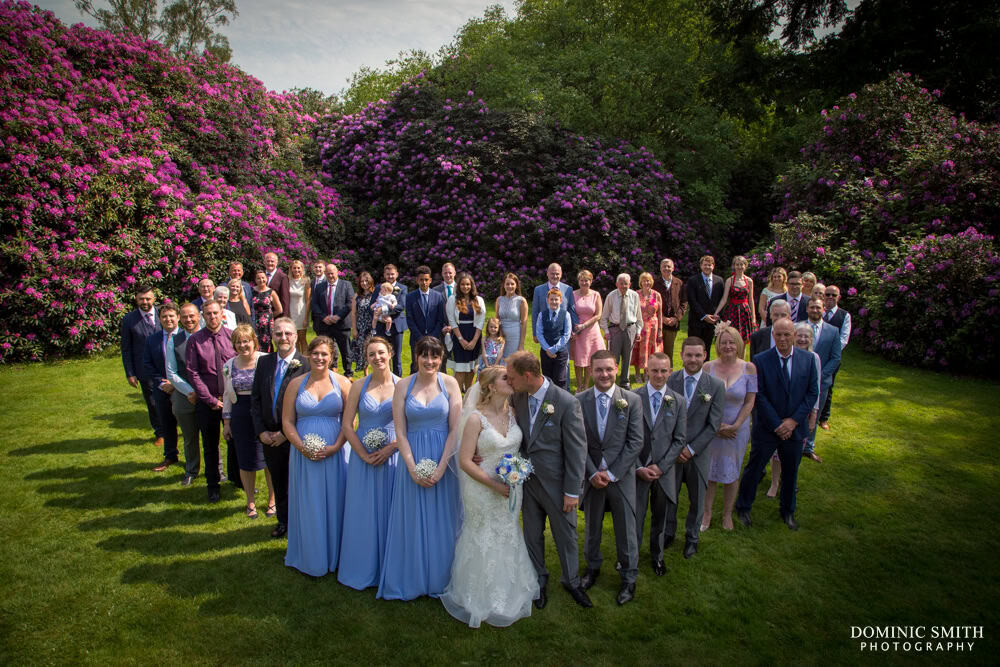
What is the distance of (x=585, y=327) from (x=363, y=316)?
362 cm

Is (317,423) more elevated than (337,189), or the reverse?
(337,189)

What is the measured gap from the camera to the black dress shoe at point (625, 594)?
4406mm

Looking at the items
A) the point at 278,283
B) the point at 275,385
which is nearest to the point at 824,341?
the point at 275,385

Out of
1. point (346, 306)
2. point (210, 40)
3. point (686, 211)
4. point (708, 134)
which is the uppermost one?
point (210, 40)

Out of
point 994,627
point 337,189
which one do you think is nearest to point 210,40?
point 337,189

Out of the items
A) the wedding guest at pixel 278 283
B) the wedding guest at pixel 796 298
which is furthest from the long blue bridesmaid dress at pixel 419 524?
the wedding guest at pixel 278 283

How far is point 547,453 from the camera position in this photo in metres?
4.17

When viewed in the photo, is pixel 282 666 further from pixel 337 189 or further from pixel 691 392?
pixel 337 189

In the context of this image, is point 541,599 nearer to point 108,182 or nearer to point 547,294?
point 547,294

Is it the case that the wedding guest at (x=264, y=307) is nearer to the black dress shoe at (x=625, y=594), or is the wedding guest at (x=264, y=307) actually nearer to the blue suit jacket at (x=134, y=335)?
the blue suit jacket at (x=134, y=335)

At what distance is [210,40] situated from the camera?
35.6m

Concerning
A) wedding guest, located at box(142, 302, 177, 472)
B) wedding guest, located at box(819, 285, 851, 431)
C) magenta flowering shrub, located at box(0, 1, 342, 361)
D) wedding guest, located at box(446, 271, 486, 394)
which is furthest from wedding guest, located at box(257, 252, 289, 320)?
wedding guest, located at box(819, 285, 851, 431)

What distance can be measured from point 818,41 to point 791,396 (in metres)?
21.6

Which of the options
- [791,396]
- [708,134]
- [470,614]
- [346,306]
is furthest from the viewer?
[708,134]
